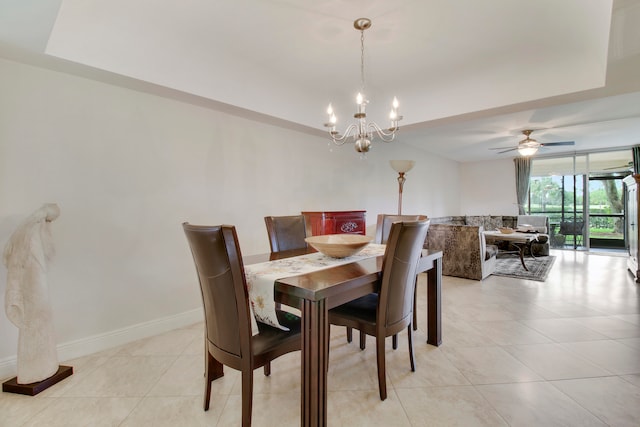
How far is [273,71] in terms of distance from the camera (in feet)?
9.50

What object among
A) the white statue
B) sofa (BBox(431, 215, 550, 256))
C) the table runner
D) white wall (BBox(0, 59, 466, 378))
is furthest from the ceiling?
sofa (BBox(431, 215, 550, 256))

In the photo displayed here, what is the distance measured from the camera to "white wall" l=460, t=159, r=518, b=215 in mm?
8047

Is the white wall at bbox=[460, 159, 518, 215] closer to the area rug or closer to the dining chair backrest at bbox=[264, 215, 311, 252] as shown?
the area rug

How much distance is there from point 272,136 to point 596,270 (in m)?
5.85

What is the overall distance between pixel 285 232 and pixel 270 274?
973 mm

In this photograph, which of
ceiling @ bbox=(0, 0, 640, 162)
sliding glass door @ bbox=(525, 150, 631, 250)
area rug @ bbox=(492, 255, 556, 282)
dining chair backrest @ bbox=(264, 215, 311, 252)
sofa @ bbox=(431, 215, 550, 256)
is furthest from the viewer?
sliding glass door @ bbox=(525, 150, 631, 250)

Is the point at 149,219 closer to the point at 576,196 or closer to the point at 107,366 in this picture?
the point at 107,366

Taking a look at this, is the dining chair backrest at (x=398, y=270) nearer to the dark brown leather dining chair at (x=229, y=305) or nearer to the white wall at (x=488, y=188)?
the dark brown leather dining chair at (x=229, y=305)


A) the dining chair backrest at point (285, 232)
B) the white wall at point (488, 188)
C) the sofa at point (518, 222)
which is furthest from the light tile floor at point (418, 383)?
the white wall at point (488, 188)

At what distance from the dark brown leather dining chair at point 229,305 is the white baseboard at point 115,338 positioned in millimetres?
1472

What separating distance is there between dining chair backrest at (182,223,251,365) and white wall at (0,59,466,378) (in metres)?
1.49

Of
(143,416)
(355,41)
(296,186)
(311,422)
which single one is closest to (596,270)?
(296,186)

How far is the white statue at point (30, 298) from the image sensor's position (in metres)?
1.73

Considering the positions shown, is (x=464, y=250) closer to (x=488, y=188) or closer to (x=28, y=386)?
(x=28, y=386)
